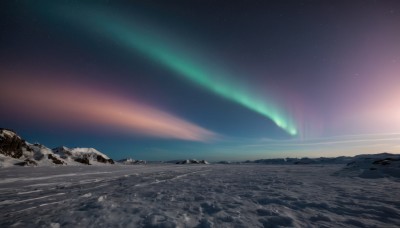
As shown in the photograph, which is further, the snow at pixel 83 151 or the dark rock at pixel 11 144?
the snow at pixel 83 151

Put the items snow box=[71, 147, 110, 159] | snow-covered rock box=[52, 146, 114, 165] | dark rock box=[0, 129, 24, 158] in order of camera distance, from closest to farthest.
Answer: dark rock box=[0, 129, 24, 158], snow-covered rock box=[52, 146, 114, 165], snow box=[71, 147, 110, 159]

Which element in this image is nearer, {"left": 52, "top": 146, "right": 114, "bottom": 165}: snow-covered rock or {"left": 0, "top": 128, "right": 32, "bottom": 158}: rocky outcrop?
{"left": 0, "top": 128, "right": 32, "bottom": 158}: rocky outcrop

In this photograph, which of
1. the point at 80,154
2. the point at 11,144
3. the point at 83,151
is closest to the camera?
the point at 11,144

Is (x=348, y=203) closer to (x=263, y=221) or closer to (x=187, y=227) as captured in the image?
(x=263, y=221)

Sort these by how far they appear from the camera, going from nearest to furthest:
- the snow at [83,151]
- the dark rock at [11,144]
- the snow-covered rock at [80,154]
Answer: the dark rock at [11,144], the snow-covered rock at [80,154], the snow at [83,151]

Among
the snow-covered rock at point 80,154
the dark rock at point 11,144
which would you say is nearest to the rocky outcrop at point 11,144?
the dark rock at point 11,144

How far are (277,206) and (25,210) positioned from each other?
8244 millimetres

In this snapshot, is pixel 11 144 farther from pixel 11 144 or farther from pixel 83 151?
pixel 83 151

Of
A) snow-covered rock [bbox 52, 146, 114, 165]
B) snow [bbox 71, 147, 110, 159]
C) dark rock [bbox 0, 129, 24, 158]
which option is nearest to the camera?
dark rock [bbox 0, 129, 24, 158]

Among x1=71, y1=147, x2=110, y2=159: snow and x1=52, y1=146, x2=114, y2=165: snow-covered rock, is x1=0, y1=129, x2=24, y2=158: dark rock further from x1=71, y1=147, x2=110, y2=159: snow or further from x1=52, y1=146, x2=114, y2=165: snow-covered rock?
x1=71, y1=147, x2=110, y2=159: snow

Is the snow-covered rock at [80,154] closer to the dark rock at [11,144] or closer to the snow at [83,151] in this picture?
the snow at [83,151]

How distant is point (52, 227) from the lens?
5.03 meters

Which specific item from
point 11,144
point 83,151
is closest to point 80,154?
point 83,151

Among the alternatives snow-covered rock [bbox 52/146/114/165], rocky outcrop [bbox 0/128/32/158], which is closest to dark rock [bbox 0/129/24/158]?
rocky outcrop [bbox 0/128/32/158]
